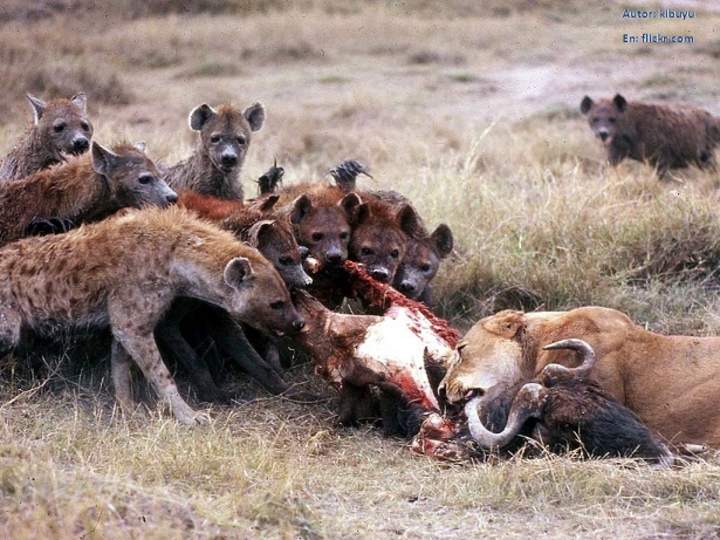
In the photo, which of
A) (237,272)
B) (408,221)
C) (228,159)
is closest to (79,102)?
(228,159)

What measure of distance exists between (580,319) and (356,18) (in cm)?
1170

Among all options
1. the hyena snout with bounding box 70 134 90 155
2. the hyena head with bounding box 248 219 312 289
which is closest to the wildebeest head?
the hyena head with bounding box 248 219 312 289

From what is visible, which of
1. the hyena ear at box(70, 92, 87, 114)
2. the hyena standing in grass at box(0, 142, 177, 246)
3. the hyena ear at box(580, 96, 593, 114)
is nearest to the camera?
the hyena standing in grass at box(0, 142, 177, 246)

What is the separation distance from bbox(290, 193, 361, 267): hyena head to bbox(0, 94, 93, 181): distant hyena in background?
1.46m

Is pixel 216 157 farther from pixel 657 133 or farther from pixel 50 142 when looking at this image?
pixel 657 133

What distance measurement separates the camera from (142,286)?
545cm

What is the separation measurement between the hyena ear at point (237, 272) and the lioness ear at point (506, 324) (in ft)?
3.15

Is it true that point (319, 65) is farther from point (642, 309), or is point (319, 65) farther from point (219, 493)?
point (219, 493)

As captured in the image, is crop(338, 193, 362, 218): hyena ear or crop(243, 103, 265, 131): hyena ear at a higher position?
crop(243, 103, 265, 131): hyena ear

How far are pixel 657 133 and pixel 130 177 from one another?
5.95 meters

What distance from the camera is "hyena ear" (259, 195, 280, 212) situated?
6.24 metres

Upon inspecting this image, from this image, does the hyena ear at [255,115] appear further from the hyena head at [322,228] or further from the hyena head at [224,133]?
the hyena head at [322,228]

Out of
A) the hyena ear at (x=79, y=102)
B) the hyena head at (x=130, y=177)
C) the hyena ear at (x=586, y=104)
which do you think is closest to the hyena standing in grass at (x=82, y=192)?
the hyena head at (x=130, y=177)

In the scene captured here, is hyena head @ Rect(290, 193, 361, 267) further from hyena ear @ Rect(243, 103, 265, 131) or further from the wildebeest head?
hyena ear @ Rect(243, 103, 265, 131)
